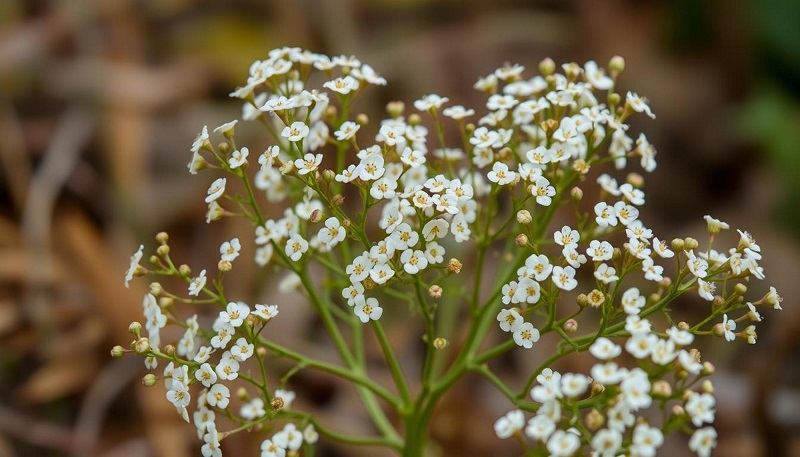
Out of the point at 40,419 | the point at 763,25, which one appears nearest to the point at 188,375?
the point at 40,419

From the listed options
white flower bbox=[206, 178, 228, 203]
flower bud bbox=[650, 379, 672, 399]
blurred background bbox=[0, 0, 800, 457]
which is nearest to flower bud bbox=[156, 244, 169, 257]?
white flower bbox=[206, 178, 228, 203]

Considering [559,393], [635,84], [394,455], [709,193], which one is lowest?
[394,455]

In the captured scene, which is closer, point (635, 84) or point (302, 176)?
point (302, 176)

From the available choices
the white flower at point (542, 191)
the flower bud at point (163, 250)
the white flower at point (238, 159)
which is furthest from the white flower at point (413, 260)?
the flower bud at point (163, 250)

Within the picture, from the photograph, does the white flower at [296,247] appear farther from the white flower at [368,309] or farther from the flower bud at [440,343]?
the flower bud at [440,343]

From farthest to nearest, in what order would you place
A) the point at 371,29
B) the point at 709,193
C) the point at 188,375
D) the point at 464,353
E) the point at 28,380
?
1. the point at 371,29
2. the point at 709,193
3. the point at 28,380
4. the point at 464,353
5. the point at 188,375

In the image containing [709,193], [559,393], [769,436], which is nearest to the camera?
[559,393]

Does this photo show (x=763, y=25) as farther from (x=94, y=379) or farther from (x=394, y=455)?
(x=94, y=379)
